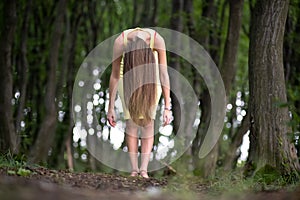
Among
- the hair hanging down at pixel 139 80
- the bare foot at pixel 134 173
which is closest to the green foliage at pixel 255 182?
the bare foot at pixel 134 173

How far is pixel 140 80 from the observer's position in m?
8.18

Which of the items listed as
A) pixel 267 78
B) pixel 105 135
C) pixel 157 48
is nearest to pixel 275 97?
pixel 267 78

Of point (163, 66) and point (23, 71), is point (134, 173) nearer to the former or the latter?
point (163, 66)

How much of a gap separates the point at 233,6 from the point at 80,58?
371 inches

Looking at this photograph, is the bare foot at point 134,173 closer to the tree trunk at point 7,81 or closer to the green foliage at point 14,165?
the green foliage at point 14,165

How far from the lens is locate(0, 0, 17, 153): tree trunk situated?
12008 millimetres

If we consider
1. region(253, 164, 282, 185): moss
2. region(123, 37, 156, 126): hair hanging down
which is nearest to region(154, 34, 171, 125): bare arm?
region(123, 37, 156, 126): hair hanging down

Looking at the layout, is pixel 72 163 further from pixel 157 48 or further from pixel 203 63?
pixel 157 48

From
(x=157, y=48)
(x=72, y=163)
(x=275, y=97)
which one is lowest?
(x=72, y=163)

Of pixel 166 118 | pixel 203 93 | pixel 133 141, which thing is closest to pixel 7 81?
pixel 133 141

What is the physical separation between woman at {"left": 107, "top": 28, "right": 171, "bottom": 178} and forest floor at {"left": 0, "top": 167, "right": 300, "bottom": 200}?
0.83 m

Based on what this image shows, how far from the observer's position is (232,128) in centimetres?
1762

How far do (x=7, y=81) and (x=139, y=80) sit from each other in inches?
190

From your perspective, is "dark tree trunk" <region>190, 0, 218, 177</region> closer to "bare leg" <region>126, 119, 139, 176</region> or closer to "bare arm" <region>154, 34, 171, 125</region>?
"bare leg" <region>126, 119, 139, 176</region>
